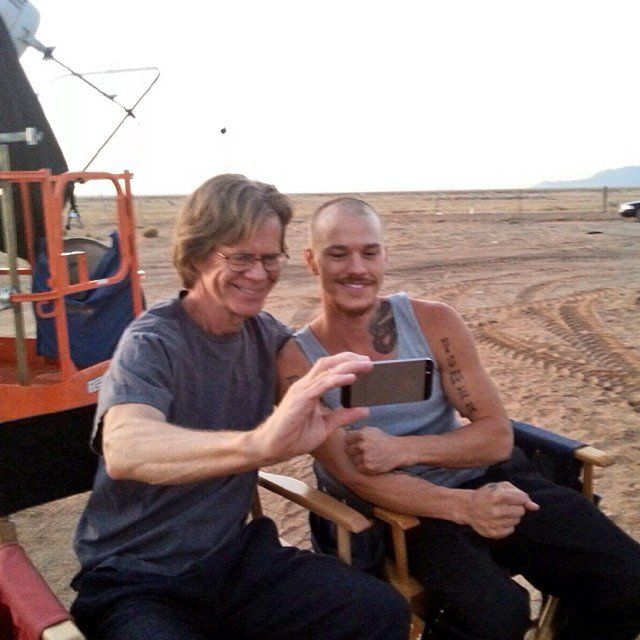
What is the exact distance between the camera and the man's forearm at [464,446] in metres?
2.40

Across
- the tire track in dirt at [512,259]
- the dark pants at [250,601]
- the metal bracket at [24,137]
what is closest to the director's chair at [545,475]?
the dark pants at [250,601]

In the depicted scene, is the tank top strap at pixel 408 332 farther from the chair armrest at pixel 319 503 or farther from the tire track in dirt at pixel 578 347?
the tire track in dirt at pixel 578 347

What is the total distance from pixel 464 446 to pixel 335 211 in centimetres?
99

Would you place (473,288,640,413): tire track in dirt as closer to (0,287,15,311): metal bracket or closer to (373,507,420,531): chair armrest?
(373,507,420,531): chair armrest

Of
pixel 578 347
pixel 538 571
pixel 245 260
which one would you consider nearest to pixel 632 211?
pixel 578 347

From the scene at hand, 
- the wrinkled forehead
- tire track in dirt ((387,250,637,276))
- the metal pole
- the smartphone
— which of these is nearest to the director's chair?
the smartphone

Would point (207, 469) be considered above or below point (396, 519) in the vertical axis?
above

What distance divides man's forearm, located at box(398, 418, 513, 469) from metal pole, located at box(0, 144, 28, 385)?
189cm

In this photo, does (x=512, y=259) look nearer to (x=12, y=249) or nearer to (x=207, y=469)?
(x=12, y=249)

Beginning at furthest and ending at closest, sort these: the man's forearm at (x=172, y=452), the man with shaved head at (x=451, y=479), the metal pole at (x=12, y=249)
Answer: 1. the metal pole at (x=12, y=249)
2. the man with shaved head at (x=451, y=479)
3. the man's forearm at (x=172, y=452)

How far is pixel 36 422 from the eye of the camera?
2.40 meters

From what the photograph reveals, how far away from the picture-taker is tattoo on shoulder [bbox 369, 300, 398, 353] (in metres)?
2.63

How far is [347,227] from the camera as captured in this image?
2.57 metres

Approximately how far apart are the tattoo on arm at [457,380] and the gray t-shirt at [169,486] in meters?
0.85
